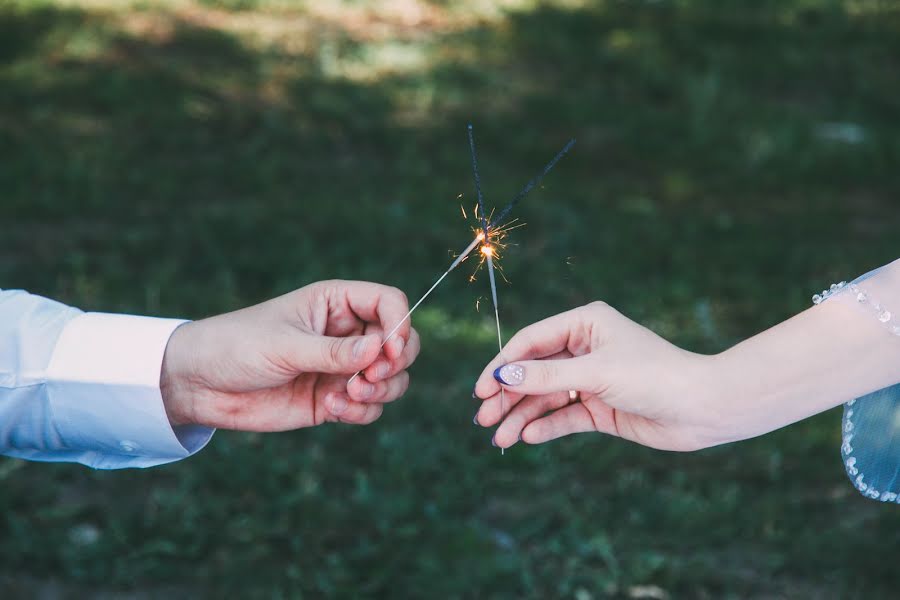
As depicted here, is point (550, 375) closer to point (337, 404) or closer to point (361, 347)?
point (361, 347)

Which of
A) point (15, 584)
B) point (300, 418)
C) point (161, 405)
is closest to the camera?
point (161, 405)

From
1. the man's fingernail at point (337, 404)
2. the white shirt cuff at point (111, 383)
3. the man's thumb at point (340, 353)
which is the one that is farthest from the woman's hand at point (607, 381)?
the white shirt cuff at point (111, 383)

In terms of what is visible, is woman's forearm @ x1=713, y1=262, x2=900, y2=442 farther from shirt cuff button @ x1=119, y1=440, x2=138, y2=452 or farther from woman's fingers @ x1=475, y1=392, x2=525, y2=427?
shirt cuff button @ x1=119, y1=440, x2=138, y2=452

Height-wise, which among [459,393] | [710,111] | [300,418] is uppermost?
[710,111]

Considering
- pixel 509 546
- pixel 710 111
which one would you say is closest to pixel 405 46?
pixel 710 111

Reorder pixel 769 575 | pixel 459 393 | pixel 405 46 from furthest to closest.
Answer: pixel 405 46 → pixel 459 393 → pixel 769 575

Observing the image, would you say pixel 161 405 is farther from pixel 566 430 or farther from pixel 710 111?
pixel 710 111

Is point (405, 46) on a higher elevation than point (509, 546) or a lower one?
higher

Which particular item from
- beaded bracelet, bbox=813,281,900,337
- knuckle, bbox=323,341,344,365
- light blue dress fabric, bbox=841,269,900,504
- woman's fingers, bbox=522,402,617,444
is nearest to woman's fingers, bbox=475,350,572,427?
woman's fingers, bbox=522,402,617,444
